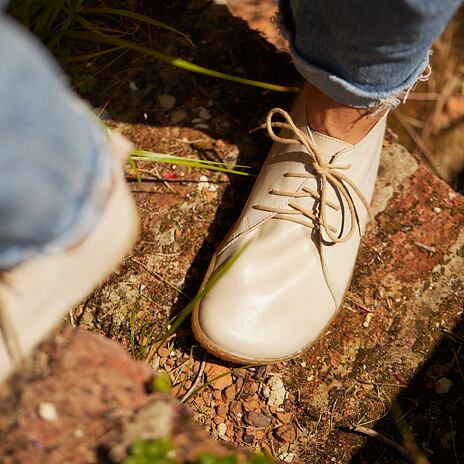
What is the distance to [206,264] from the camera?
141cm

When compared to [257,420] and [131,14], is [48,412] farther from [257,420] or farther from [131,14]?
[131,14]

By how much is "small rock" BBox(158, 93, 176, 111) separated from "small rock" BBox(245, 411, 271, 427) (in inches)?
33.3

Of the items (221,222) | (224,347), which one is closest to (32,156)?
(224,347)

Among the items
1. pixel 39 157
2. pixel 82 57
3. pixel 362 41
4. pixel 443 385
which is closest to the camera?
pixel 39 157

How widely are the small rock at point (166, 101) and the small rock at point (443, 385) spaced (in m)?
1.00

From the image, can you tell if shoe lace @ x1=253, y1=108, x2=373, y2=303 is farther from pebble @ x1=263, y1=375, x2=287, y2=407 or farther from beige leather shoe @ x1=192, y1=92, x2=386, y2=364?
pebble @ x1=263, y1=375, x2=287, y2=407

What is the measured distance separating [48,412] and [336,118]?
0.83 m

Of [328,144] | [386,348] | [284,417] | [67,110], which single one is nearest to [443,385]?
[386,348]

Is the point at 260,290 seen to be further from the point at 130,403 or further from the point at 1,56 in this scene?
the point at 1,56

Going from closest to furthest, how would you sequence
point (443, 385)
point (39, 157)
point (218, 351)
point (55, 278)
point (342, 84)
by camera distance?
point (39, 157)
point (55, 278)
point (342, 84)
point (218, 351)
point (443, 385)

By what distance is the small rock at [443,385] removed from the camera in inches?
53.2

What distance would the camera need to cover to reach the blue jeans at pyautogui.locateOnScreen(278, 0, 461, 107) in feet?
3.06

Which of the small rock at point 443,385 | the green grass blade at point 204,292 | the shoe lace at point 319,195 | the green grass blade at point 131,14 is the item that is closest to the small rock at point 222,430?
the green grass blade at point 204,292

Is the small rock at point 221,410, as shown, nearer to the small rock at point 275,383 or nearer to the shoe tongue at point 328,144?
the small rock at point 275,383
